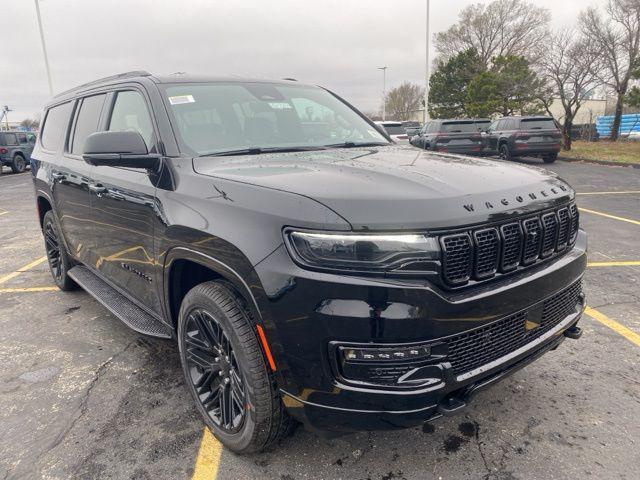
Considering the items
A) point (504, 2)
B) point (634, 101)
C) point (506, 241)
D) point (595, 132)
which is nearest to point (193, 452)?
point (506, 241)

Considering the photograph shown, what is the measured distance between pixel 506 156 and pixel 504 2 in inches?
1092

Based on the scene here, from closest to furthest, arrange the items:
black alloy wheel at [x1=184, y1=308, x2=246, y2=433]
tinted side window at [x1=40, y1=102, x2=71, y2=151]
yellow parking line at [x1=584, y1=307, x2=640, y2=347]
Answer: black alloy wheel at [x1=184, y1=308, x2=246, y2=433] < yellow parking line at [x1=584, y1=307, x2=640, y2=347] < tinted side window at [x1=40, y1=102, x2=71, y2=151]

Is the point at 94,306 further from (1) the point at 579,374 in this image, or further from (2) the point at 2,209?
(2) the point at 2,209

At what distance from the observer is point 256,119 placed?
3.11 m

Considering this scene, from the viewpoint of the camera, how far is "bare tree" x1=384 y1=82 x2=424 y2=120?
2699 inches

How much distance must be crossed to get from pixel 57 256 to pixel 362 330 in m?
4.32

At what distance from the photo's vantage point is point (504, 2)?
127 feet

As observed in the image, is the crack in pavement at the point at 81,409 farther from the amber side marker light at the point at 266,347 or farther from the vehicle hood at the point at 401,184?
the vehicle hood at the point at 401,184

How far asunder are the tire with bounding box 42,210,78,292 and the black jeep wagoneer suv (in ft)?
5.91

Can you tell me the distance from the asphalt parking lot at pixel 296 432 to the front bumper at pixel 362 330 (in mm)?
543

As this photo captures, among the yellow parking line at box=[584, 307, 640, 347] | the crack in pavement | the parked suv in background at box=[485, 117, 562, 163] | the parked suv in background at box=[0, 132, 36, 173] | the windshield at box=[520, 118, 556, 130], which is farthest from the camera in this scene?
the parked suv in background at box=[0, 132, 36, 173]

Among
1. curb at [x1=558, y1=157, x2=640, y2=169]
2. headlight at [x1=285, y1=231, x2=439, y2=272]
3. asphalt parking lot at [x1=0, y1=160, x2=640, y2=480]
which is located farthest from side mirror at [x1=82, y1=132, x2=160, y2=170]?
curb at [x1=558, y1=157, x2=640, y2=169]

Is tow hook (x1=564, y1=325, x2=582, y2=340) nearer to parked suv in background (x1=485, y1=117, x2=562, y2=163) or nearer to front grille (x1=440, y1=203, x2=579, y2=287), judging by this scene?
front grille (x1=440, y1=203, x2=579, y2=287)

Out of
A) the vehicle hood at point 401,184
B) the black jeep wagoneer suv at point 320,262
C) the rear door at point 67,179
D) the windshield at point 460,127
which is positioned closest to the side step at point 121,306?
the black jeep wagoneer suv at point 320,262
